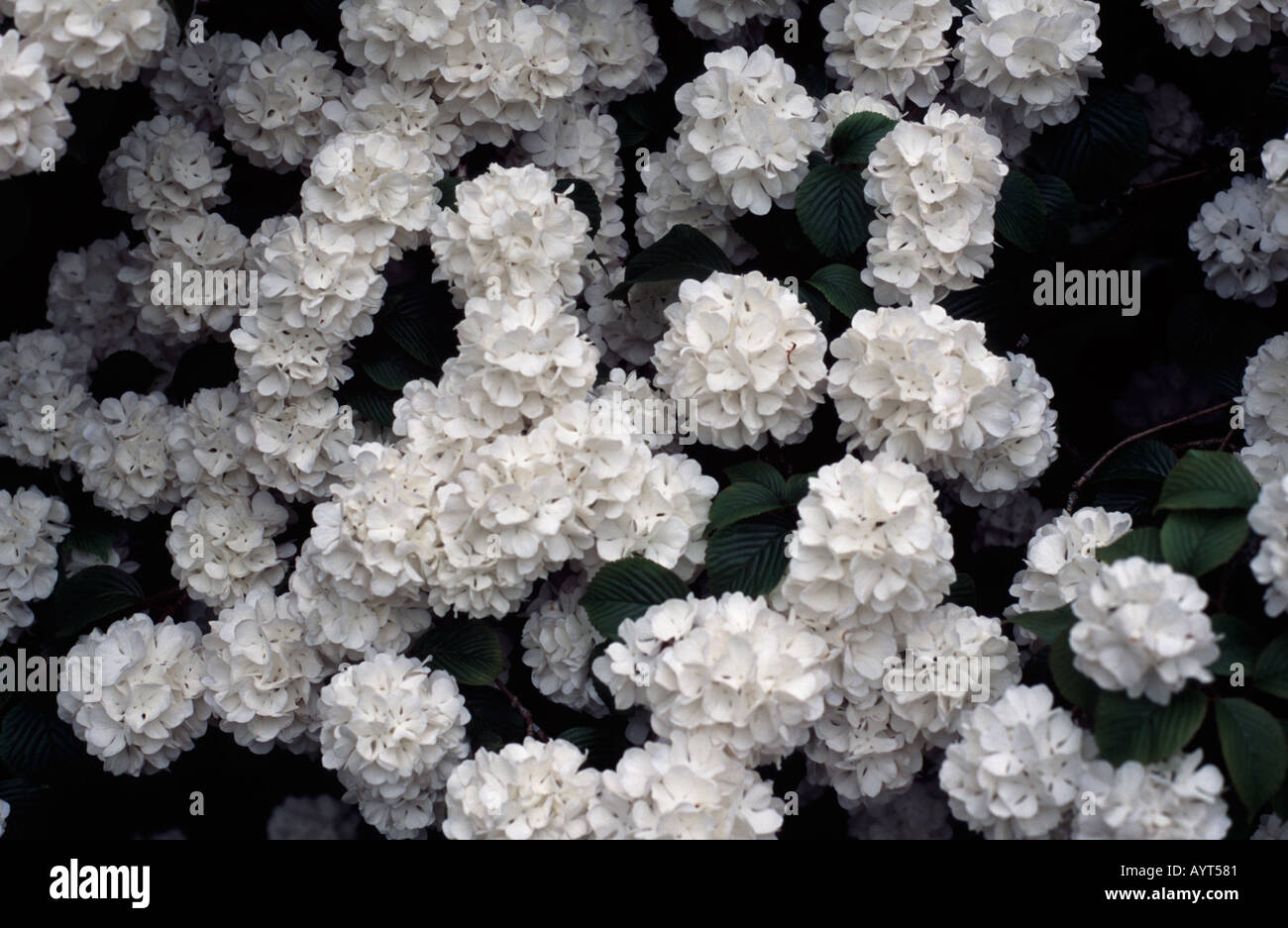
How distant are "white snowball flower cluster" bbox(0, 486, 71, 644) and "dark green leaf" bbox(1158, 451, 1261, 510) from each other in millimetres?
2221

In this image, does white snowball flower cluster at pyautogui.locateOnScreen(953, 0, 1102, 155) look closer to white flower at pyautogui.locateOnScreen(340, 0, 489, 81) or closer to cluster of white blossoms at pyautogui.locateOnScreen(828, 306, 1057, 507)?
cluster of white blossoms at pyautogui.locateOnScreen(828, 306, 1057, 507)

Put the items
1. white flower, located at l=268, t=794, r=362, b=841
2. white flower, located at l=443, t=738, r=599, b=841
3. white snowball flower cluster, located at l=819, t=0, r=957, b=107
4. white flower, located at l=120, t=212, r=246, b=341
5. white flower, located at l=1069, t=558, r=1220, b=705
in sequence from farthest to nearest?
white flower, located at l=268, t=794, r=362, b=841, white flower, located at l=120, t=212, r=246, b=341, white snowball flower cluster, located at l=819, t=0, r=957, b=107, white flower, located at l=443, t=738, r=599, b=841, white flower, located at l=1069, t=558, r=1220, b=705

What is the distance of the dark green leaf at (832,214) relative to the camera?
2719mm

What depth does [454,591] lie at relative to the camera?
2447 millimetres

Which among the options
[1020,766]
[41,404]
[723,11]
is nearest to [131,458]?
[41,404]

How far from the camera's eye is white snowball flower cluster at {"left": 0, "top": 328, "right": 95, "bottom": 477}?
2949 millimetres

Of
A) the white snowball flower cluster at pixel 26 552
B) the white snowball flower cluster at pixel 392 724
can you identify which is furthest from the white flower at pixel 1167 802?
the white snowball flower cluster at pixel 26 552

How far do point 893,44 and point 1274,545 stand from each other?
1.32 m

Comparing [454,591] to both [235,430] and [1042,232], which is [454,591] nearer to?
[235,430]

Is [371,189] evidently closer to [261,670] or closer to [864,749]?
[261,670]

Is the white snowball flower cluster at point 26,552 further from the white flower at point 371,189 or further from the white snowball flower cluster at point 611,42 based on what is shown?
the white snowball flower cluster at point 611,42

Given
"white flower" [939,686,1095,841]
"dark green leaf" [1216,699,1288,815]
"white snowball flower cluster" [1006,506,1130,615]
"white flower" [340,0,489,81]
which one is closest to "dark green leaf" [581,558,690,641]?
"white flower" [939,686,1095,841]

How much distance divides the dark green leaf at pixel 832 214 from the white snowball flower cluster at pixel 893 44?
0.28 meters
